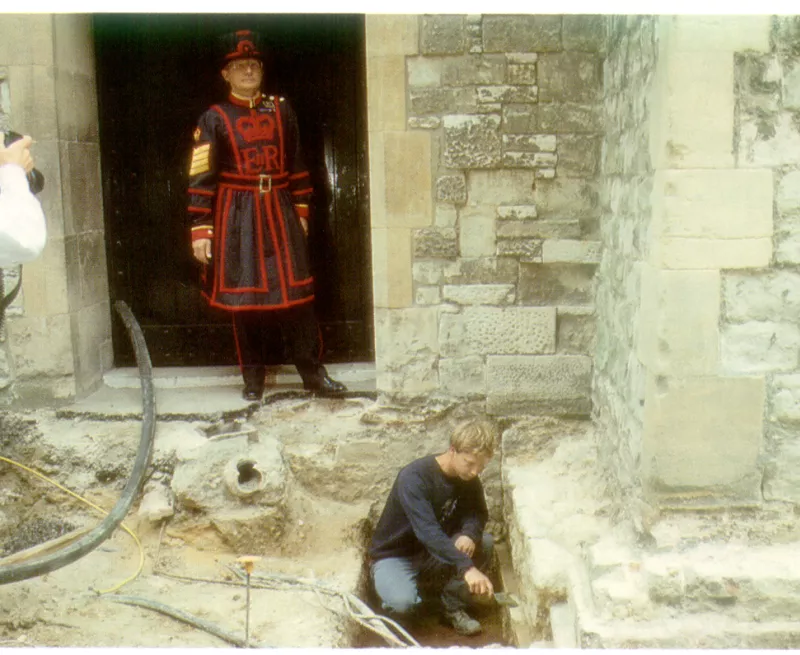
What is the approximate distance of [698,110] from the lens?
8.58 ft

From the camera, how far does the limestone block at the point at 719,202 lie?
264 centimetres

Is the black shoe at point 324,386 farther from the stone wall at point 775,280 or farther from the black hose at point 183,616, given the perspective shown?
the stone wall at point 775,280

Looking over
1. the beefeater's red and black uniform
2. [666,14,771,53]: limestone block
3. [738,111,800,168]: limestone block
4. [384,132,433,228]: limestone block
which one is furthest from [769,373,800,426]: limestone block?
the beefeater's red and black uniform

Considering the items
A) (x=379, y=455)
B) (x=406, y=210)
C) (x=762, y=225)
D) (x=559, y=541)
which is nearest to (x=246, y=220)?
(x=406, y=210)

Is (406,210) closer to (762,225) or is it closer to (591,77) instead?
(591,77)

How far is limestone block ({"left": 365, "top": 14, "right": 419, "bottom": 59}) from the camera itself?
3572 mm

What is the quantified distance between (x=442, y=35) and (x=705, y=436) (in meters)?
1.94

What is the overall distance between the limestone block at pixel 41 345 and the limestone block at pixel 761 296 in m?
2.88

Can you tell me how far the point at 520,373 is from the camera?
389cm

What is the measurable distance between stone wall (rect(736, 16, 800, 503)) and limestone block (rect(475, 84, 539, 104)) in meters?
1.15

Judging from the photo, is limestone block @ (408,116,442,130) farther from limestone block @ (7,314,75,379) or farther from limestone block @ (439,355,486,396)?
limestone block @ (7,314,75,379)

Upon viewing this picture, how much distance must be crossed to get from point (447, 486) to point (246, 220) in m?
1.56

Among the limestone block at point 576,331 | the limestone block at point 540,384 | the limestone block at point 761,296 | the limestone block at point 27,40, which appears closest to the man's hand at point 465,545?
the limestone block at point 540,384

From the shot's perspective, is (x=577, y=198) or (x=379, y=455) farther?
(x=379, y=455)
